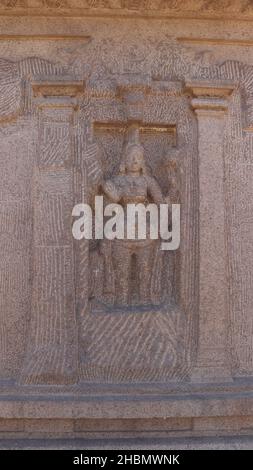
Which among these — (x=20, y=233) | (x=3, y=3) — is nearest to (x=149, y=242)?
(x=20, y=233)

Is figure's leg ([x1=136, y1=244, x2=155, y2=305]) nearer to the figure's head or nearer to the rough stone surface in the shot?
the rough stone surface

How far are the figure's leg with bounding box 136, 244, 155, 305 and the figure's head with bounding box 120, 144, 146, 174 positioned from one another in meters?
0.68

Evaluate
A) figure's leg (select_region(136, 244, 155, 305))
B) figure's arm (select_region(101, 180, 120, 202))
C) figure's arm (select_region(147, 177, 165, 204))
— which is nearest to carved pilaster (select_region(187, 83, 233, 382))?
figure's arm (select_region(147, 177, 165, 204))

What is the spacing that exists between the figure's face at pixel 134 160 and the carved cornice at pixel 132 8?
1.25 meters

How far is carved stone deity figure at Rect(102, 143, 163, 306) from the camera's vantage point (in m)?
4.48

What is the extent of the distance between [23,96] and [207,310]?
8.09ft

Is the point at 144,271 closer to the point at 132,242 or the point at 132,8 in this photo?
the point at 132,242

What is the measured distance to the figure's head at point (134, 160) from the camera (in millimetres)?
4477

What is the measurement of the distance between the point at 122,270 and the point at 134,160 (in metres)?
0.96

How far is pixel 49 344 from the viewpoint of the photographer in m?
4.31

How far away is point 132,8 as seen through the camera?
4.54m

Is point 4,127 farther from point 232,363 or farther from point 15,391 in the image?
point 232,363

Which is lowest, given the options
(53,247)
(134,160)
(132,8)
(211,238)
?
(53,247)

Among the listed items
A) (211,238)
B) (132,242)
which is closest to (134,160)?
(132,242)
